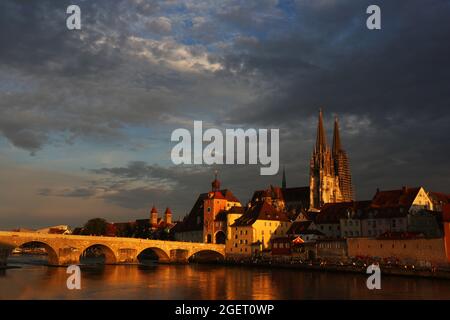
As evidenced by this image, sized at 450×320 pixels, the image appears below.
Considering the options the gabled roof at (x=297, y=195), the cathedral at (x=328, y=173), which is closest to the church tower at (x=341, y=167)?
the cathedral at (x=328, y=173)

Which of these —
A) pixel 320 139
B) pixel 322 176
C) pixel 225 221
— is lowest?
pixel 225 221

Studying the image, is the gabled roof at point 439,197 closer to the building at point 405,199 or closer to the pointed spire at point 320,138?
the building at point 405,199

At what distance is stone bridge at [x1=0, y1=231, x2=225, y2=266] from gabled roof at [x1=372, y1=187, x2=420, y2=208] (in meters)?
31.4

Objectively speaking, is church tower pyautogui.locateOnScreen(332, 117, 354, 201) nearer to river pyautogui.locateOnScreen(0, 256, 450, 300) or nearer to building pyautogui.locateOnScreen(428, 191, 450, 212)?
building pyautogui.locateOnScreen(428, 191, 450, 212)

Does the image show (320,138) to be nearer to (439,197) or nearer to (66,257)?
(439,197)

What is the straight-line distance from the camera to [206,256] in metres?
106

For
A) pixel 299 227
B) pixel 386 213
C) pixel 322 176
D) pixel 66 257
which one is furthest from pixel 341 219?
pixel 322 176

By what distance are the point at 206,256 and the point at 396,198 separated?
3949 centimetres

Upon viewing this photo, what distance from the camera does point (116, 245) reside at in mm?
89375
